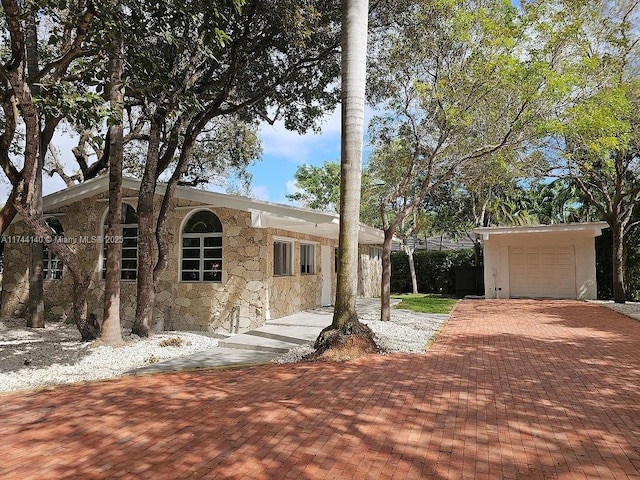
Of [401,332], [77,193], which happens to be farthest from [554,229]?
[77,193]

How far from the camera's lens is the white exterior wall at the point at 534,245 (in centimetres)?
1898

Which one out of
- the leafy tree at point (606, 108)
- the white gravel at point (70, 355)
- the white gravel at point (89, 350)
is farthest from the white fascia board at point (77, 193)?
the leafy tree at point (606, 108)

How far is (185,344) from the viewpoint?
9617 mm

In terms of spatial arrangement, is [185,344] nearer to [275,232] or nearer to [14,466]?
[275,232]

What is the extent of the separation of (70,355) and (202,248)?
411 centimetres

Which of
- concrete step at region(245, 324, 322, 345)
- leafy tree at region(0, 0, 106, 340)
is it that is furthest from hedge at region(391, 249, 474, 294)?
leafy tree at region(0, 0, 106, 340)

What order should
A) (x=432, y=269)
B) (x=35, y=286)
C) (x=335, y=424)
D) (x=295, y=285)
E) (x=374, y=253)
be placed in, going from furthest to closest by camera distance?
1. (x=432, y=269)
2. (x=374, y=253)
3. (x=295, y=285)
4. (x=35, y=286)
5. (x=335, y=424)

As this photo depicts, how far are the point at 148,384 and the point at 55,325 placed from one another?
294 inches

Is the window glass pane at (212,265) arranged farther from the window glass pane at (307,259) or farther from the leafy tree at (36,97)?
the window glass pane at (307,259)

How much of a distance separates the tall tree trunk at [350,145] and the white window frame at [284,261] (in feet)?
14.1

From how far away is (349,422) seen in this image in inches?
178

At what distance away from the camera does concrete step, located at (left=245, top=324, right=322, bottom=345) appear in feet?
30.1

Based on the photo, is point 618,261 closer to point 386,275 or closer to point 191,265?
point 386,275

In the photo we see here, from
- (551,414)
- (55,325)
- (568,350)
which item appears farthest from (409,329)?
(55,325)
